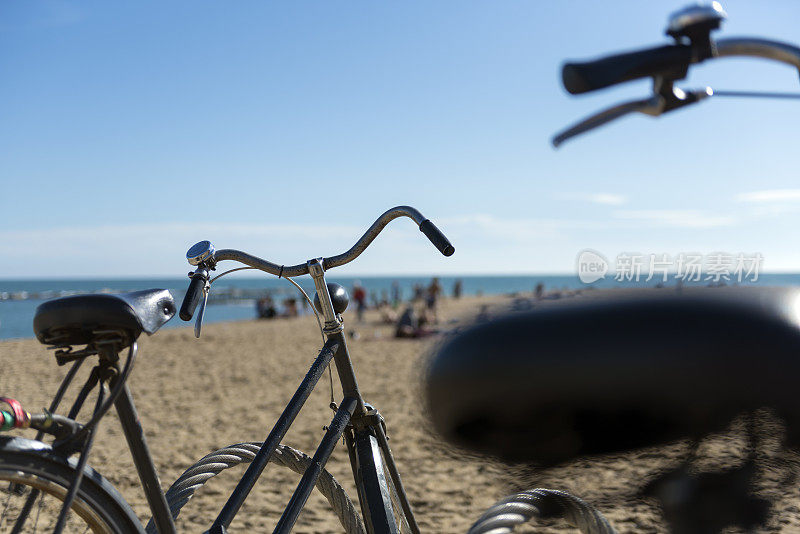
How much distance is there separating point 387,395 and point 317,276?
6727 millimetres

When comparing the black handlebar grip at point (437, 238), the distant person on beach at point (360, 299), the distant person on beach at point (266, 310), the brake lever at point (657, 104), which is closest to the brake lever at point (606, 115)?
the brake lever at point (657, 104)

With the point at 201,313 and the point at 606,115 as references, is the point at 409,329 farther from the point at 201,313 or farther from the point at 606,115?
the point at 606,115

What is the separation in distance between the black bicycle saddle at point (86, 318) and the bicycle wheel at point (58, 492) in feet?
0.94

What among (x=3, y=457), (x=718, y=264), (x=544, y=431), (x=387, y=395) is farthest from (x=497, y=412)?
(x=387, y=395)

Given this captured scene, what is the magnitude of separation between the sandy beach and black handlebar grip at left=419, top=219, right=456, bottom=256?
0.79 m

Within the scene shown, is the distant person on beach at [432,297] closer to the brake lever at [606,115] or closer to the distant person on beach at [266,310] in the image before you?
the distant person on beach at [266,310]

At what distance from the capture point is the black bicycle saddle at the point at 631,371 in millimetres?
1920

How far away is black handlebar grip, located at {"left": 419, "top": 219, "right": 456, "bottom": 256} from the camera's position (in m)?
1.84

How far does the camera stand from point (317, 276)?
6.68ft

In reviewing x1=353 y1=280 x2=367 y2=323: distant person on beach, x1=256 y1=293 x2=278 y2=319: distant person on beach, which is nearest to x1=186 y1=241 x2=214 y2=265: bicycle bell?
x1=353 y1=280 x2=367 y2=323: distant person on beach

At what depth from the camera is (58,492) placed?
1.49 m

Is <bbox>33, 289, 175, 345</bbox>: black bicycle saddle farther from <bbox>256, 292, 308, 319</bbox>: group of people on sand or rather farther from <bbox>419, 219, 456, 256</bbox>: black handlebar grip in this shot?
<bbox>256, 292, 308, 319</bbox>: group of people on sand

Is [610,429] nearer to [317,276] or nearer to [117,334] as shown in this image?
[317,276]

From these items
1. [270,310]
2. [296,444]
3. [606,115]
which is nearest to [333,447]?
[606,115]
